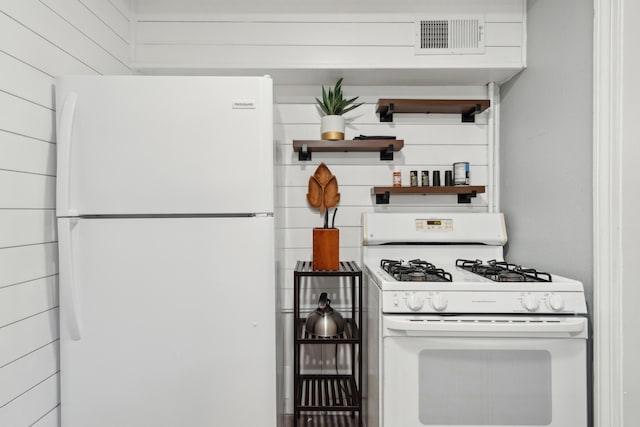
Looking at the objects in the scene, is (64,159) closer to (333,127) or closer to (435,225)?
(333,127)

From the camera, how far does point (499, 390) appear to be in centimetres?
141

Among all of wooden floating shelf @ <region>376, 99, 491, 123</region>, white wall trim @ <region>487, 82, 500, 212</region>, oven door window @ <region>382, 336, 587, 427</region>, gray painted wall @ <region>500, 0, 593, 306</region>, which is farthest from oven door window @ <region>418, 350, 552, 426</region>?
wooden floating shelf @ <region>376, 99, 491, 123</region>

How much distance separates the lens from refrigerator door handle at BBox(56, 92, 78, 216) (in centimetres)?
126

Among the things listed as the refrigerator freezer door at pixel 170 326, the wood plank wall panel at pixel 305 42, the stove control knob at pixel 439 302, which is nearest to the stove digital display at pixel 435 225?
the stove control knob at pixel 439 302

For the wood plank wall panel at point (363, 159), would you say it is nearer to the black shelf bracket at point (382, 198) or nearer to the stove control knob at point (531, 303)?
the black shelf bracket at point (382, 198)

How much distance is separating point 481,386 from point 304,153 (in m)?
1.38

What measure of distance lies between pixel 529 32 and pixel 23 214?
2.32m

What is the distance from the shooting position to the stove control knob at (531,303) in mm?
1394

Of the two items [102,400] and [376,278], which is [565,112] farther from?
[102,400]

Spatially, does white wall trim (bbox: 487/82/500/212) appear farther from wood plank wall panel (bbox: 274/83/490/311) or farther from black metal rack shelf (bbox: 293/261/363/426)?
black metal rack shelf (bbox: 293/261/363/426)

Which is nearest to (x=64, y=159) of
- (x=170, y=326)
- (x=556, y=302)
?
(x=170, y=326)

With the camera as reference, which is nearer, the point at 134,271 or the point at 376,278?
the point at 134,271

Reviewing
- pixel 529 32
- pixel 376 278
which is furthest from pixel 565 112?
pixel 376 278

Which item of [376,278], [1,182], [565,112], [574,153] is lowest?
[376,278]
